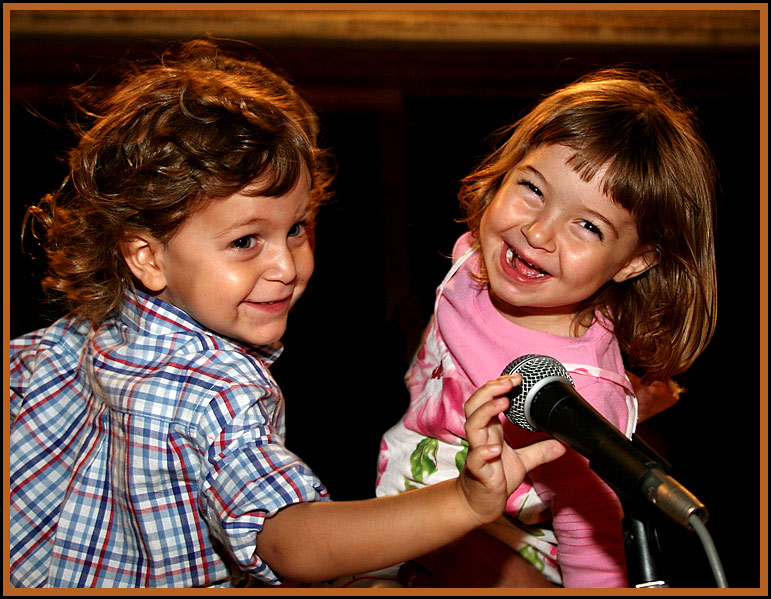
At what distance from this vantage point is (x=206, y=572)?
854mm

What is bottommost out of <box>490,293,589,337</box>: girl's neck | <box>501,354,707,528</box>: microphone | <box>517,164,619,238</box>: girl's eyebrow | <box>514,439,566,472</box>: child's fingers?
<box>514,439,566,472</box>: child's fingers

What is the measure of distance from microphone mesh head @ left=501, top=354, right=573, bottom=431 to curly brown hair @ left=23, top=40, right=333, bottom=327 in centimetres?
35

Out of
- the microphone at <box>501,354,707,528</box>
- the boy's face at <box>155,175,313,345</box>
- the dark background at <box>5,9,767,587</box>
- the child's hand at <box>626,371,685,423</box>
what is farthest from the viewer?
the dark background at <box>5,9,767,587</box>

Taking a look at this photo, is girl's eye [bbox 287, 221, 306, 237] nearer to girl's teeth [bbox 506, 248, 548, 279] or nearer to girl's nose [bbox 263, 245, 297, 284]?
girl's nose [bbox 263, 245, 297, 284]

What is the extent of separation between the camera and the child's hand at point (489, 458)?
64 centimetres

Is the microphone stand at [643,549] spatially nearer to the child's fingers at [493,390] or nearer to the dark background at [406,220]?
the child's fingers at [493,390]

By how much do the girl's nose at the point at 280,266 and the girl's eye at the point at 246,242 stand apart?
0.02m

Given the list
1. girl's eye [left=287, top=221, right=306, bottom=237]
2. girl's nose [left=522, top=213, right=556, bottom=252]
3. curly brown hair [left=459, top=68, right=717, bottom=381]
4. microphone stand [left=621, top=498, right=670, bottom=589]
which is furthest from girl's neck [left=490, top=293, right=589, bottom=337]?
microphone stand [left=621, top=498, right=670, bottom=589]

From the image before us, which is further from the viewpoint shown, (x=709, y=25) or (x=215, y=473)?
(x=709, y=25)

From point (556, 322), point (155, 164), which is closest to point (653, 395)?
point (556, 322)

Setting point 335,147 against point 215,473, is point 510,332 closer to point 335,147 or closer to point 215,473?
point 215,473

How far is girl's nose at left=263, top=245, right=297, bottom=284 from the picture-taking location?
869 millimetres

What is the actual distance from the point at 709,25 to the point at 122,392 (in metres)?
1.55

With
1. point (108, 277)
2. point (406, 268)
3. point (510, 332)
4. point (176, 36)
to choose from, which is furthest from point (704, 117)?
point (108, 277)
